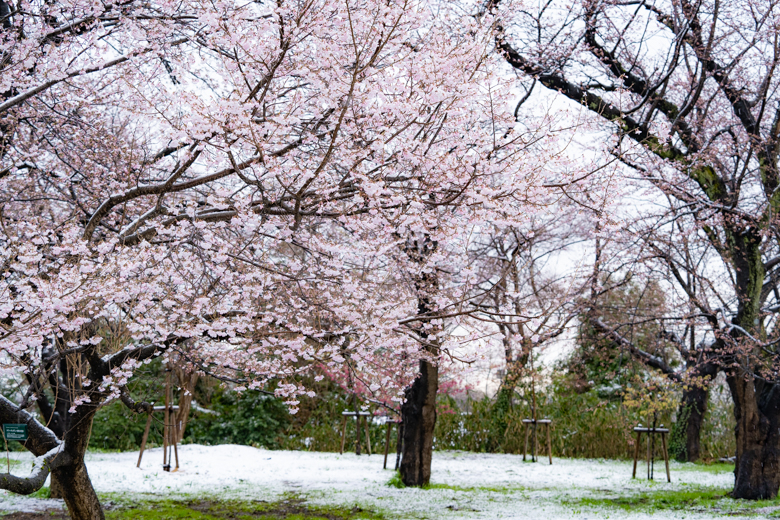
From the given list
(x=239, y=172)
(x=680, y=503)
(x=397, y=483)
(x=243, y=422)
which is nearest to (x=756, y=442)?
(x=680, y=503)

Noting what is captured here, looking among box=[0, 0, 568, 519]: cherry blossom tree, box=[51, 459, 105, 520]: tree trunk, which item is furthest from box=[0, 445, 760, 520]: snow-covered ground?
box=[0, 0, 568, 519]: cherry blossom tree

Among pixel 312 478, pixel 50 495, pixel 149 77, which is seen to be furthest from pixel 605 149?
pixel 50 495

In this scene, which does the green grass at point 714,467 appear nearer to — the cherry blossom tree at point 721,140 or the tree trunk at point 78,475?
the cherry blossom tree at point 721,140

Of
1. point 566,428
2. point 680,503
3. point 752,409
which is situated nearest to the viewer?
point 680,503

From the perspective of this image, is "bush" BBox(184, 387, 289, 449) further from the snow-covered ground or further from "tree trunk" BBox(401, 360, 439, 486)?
"tree trunk" BBox(401, 360, 439, 486)

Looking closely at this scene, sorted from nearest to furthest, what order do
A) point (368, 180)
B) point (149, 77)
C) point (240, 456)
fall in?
point (368, 180) → point (149, 77) → point (240, 456)

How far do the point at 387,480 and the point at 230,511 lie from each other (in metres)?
2.75

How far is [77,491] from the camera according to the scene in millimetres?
4504

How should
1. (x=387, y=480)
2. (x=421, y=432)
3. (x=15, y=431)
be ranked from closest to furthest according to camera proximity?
1. (x=15, y=431)
2. (x=421, y=432)
3. (x=387, y=480)

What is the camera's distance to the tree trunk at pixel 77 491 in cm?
449

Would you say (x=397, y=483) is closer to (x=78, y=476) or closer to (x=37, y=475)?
(x=78, y=476)

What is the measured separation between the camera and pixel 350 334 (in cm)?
482

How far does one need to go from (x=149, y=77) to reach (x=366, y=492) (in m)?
5.16

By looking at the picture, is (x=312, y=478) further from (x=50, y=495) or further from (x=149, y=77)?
(x=149, y=77)
